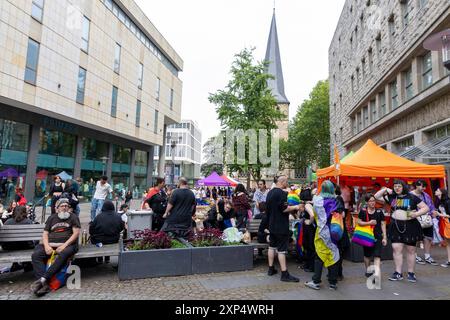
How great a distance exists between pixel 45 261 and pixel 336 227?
500 centimetres

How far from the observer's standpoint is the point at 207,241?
605cm

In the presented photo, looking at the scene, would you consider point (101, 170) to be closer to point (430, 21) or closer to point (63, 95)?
point (63, 95)

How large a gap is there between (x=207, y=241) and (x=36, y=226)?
11.3ft

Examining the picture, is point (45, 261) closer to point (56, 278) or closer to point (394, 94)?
point (56, 278)

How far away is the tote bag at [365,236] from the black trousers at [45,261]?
5.26 m

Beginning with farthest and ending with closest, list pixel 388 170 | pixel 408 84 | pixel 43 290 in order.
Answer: pixel 408 84, pixel 388 170, pixel 43 290

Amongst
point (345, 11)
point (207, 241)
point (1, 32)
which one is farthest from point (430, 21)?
point (1, 32)

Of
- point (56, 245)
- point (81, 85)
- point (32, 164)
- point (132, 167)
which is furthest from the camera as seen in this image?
point (132, 167)

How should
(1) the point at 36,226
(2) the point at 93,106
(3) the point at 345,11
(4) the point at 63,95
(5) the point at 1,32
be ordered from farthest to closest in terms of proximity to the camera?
(3) the point at 345,11 → (2) the point at 93,106 → (4) the point at 63,95 → (5) the point at 1,32 → (1) the point at 36,226

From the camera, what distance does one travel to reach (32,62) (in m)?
18.8

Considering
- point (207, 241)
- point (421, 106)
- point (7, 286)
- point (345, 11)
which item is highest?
point (345, 11)

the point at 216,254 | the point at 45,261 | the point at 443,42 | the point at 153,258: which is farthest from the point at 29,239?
the point at 443,42

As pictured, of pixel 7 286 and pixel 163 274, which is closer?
pixel 7 286
